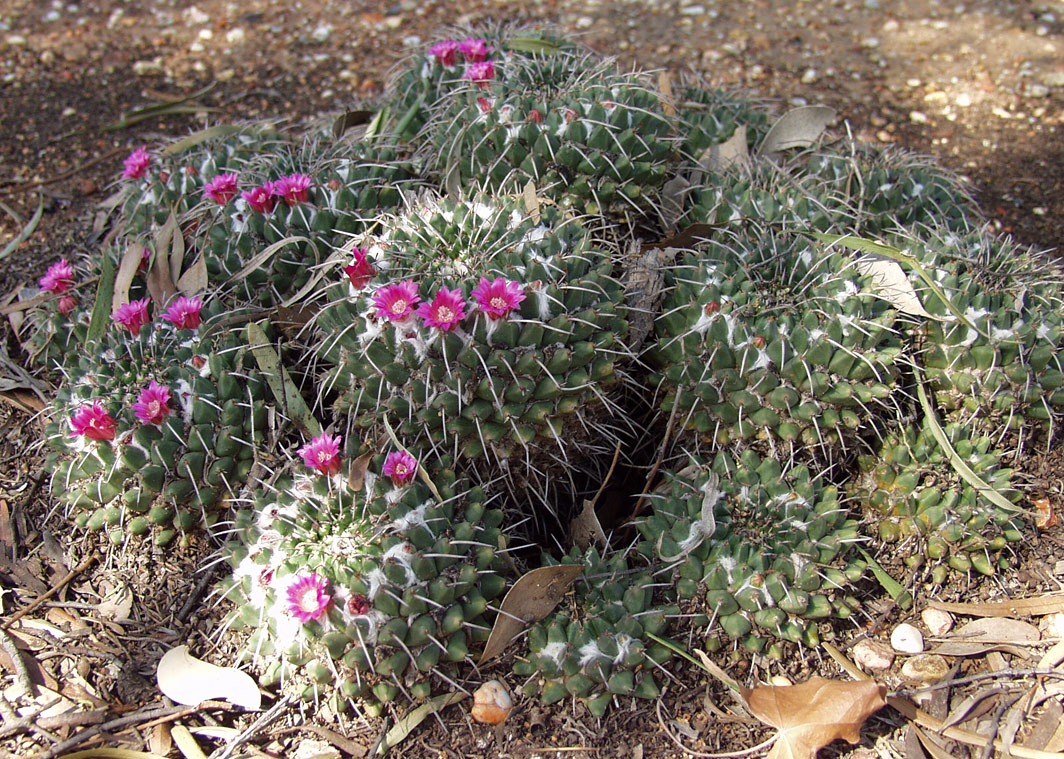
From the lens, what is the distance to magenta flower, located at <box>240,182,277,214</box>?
9.33 feet

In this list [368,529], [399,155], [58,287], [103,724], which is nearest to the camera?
[368,529]

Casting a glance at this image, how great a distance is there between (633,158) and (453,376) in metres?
1.21

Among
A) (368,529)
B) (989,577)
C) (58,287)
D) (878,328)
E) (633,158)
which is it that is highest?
(633,158)

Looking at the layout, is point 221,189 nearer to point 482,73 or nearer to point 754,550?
point 482,73

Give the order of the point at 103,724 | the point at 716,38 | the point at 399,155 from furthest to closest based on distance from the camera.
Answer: the point at 716,38 → the point at 399,155 → the point at 103,724

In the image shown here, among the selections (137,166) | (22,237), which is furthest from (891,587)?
(22,237)

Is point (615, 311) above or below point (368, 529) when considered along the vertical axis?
above

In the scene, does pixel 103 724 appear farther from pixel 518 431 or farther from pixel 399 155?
pixel 399 155

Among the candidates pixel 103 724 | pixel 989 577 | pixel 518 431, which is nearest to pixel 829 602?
pixel 989 577

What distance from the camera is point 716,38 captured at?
5.68 m

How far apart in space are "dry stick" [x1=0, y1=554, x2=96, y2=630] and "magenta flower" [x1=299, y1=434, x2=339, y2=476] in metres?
1.10

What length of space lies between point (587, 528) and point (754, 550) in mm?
559

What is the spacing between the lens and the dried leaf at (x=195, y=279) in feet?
9.29

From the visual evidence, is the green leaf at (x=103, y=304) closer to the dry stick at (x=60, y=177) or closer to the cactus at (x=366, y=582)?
the cactus at (x=366, y=582)
